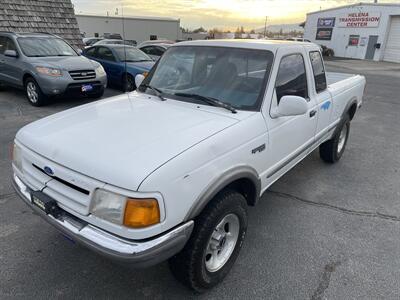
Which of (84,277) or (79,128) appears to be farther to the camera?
(84,277)

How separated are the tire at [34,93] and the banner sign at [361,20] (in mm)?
30222

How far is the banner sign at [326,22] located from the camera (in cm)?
3312

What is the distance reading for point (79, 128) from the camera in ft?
8.05

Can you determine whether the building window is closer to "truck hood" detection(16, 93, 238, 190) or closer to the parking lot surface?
the parking lot surface

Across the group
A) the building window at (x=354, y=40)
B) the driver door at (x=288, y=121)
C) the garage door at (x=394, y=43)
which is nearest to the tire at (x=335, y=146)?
the driver door at (x=288, y=121)

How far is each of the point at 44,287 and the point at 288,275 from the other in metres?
1.98

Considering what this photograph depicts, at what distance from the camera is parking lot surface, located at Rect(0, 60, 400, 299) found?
2535 millimetres

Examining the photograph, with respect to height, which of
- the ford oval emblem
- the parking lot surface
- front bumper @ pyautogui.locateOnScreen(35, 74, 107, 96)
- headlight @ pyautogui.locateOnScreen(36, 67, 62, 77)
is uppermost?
the ford oval emblem

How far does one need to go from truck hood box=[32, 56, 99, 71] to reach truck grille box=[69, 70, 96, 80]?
0.08m

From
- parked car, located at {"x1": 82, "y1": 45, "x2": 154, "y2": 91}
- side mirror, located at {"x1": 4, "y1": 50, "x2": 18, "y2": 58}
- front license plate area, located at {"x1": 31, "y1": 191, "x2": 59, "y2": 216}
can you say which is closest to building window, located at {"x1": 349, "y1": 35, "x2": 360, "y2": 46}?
parked car, located at {"x1": 82, "y1": 45, "x2": 154, "y2": 91}

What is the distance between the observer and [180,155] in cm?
203

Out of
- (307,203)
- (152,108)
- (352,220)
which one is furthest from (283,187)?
(152,108)

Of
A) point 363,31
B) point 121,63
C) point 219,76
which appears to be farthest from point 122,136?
point 363,31

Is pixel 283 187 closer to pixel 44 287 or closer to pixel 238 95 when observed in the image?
pixel 238 95
